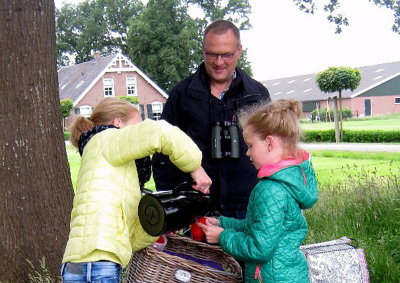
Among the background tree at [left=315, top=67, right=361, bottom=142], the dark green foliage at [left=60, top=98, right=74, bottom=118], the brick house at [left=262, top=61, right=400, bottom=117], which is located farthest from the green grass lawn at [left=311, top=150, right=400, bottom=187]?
the brick house at [left=262, top=61, right=400, bottom=117]

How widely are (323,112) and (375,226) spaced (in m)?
38.0

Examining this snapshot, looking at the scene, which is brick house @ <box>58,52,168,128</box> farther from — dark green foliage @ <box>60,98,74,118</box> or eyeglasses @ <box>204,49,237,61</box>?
eyeglasses @ <box>204,49,237,61</box>

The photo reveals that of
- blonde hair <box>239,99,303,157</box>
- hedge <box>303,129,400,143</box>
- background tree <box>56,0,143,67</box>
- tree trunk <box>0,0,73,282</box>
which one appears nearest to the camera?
blonde hair <box>239,99,303,157</box>

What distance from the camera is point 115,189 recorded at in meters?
2.12

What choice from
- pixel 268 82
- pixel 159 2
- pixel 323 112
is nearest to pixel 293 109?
pixel 159 2

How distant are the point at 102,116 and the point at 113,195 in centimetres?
54

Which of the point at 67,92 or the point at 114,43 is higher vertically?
the point at 114,43

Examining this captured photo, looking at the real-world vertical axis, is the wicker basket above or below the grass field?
above

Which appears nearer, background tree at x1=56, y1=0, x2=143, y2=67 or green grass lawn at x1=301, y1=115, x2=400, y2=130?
green grass lawn at x1=301, y1=115, x2=400, y2=130

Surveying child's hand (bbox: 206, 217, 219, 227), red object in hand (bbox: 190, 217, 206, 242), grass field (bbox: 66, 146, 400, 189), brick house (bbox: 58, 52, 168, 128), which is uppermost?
brick house (bbox: 58, 52, 168, 128)

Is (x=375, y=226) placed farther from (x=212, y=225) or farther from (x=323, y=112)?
(x=323, y=112)

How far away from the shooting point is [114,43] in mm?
50656

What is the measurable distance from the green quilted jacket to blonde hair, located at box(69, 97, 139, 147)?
2.71 feet

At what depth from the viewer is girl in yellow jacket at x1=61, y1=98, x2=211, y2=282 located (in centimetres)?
205
